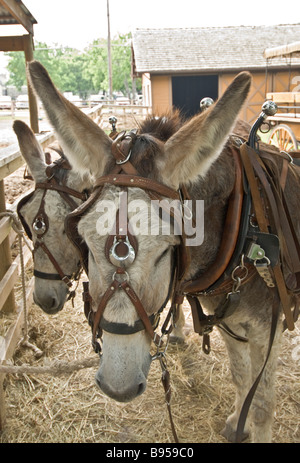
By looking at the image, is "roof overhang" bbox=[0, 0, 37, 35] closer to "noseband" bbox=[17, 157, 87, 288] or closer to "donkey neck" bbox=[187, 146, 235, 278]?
"noseband" bbox=[17, 157, 87, 288]

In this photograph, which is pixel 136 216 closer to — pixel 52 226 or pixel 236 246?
pixel 236 246

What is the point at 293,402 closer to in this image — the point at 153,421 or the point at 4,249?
the point at 153,421

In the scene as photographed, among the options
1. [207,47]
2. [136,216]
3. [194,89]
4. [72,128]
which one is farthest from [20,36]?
[194,89]

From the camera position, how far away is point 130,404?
10.8 feet

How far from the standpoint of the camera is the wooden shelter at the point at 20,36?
4471 mm

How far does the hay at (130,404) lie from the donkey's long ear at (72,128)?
225cm

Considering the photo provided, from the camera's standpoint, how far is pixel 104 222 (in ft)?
4.73

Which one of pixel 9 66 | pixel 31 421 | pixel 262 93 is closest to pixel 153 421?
pixel 31 421

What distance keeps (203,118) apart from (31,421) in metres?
2.74

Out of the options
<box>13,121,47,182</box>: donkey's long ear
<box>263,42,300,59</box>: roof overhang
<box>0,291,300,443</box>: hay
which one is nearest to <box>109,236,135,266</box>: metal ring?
<box>13,121,47,182</box>: donkey's long ear

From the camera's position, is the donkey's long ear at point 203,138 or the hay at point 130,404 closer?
the donkey's long ear at point 203,138

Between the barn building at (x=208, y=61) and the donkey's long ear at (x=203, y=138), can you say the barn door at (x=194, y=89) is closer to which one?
the barn building at (x=208, y=61)

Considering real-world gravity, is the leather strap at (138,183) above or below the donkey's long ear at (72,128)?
below

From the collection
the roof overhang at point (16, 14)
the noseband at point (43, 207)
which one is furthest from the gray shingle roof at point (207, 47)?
the noseband at point (43, 207)
